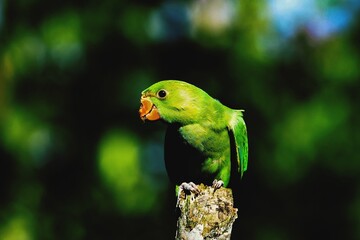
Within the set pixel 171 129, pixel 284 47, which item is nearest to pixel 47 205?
pixel 284 47

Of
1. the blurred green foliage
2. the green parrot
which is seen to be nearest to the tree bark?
the green parrot

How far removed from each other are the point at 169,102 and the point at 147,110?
0.18 metres

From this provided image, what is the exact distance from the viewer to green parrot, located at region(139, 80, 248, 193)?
4.71 m

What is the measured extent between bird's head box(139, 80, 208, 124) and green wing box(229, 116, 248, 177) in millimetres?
522

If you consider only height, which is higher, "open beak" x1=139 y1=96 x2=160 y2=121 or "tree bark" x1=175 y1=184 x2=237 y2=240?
"open beak" x1=139 y1=96 x2=160 y2=121

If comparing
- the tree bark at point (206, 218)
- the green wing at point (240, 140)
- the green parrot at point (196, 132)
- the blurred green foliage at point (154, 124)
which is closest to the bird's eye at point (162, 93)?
the green parrot at point (196, 132)

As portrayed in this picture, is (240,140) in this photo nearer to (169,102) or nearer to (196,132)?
(196,132)

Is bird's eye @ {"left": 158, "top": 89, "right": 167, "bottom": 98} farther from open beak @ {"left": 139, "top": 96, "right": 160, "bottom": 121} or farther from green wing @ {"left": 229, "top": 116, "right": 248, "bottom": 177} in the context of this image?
green wing @ {"left": 229, "top": 116, "right": 248, "bottom": 177}

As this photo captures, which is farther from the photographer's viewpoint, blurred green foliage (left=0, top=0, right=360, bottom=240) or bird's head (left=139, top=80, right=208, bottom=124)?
blurred green foliage (left=0, top=0, right=360, bottom=240)

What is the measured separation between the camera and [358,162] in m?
9.25

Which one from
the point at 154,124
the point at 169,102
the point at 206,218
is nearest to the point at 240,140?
the point at 169,102

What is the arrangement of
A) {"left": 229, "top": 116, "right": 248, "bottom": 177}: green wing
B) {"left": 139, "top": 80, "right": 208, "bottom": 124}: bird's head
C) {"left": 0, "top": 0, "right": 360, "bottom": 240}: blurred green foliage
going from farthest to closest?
1. {"left": 0, "top": 0, "right": 360, "bottom": 240}: blurred green foliage
2. {"left": 229, "top": 116, "right": 248, "bottom": 177}: green wing
3. {"left": 139, "top": 80, "right": 208, "bottom": 124}: bird's head

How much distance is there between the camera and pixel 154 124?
9.31 m

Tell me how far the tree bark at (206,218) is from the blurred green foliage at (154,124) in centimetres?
533
